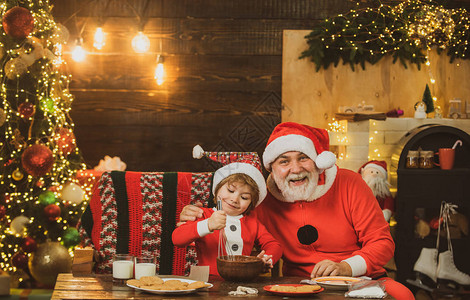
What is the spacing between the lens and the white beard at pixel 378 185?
4.05 meters

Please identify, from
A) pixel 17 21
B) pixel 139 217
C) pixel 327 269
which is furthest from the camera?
pixel 17 21

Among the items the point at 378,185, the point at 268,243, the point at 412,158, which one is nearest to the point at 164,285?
the point at 268,243

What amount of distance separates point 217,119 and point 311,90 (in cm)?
78

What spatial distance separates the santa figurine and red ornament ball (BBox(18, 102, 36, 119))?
7.49ft

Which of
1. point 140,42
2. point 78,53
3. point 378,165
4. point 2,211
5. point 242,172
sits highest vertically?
point 140,42

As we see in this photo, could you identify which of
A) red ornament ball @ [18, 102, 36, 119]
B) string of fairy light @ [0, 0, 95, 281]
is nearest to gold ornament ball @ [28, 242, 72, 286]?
string of fairy light @ [0, 0, 95, 281]

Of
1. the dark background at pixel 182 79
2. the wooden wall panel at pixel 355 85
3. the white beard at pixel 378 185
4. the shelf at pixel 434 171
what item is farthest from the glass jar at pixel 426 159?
the dark background at pixel 182 79

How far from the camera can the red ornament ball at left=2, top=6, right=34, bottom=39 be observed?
12.0 ft

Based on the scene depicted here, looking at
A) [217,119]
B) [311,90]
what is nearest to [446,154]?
[311,90]

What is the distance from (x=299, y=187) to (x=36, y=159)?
76.1 inches

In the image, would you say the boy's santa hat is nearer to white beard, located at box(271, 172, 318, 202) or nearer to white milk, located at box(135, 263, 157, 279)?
white beard, located at box(271, 172, 318, 202)

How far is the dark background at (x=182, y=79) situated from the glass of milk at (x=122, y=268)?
8.50 feet

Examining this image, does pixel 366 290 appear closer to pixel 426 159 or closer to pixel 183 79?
pixel 426 159

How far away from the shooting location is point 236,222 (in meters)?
2.56
